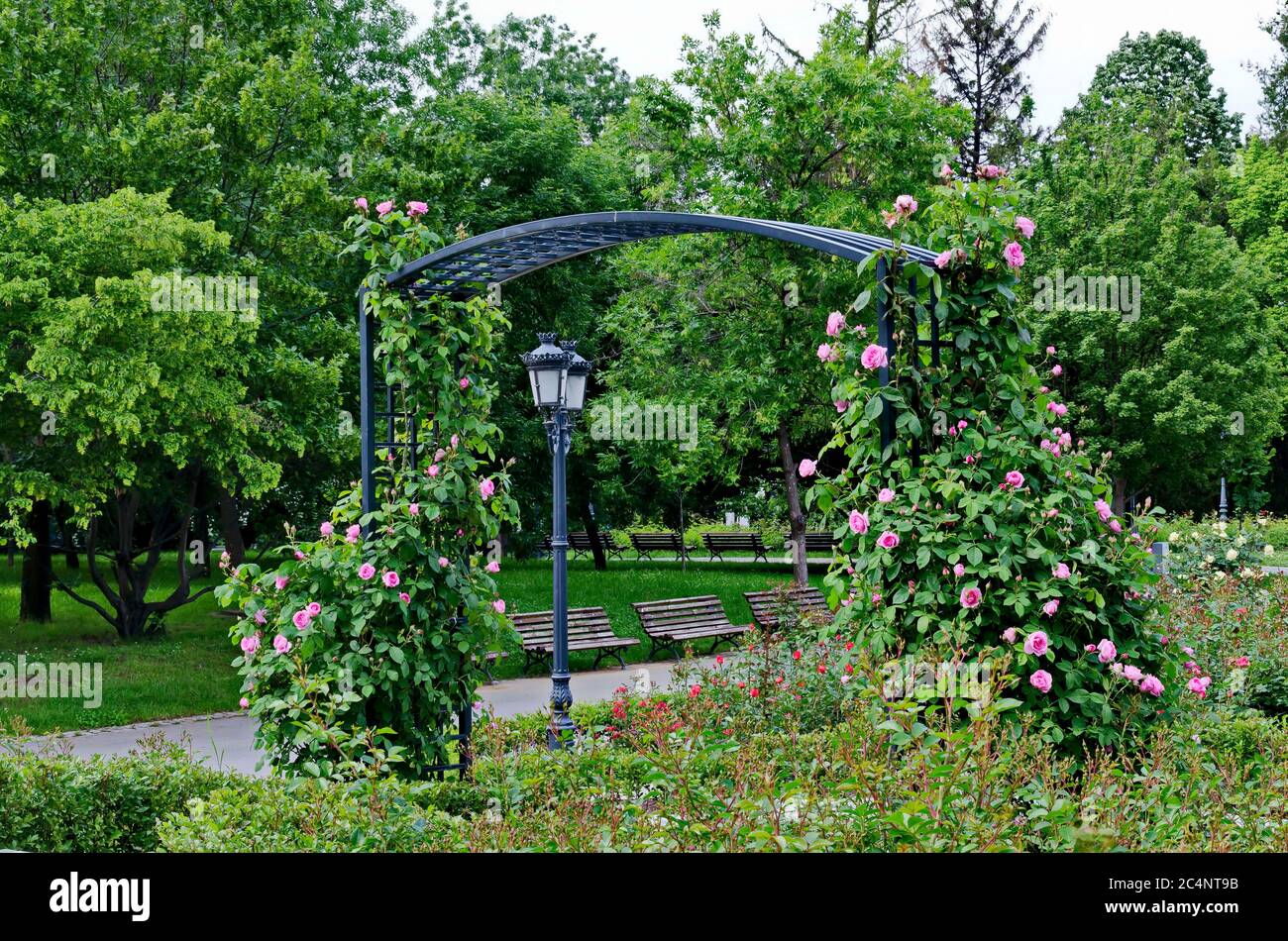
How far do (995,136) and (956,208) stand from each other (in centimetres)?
2761

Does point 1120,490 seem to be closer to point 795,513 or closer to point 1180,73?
point 795,513

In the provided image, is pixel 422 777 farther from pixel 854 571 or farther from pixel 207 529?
pixel 207 529

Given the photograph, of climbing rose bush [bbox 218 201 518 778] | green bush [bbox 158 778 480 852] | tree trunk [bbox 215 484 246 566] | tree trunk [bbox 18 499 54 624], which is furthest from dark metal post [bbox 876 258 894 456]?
tree trunk [bbox 18 499 54 624]

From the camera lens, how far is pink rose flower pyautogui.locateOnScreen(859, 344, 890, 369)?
5.02 m

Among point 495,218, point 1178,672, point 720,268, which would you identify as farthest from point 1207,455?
point 1178,672

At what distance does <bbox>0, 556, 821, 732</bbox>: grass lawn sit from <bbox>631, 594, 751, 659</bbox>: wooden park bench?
83 cm

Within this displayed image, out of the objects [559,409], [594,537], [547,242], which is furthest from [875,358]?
[594,537]

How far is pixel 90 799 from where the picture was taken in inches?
211

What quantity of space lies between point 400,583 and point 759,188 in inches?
428

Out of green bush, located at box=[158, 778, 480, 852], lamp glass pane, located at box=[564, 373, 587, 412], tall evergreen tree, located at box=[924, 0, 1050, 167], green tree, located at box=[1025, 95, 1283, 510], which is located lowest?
green bush, located at box=[158, 778, 480, 852]

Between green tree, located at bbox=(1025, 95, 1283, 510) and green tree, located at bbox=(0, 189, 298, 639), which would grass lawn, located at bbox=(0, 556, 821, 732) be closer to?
green tree, located at bbox=(0, 189, 298, 639)

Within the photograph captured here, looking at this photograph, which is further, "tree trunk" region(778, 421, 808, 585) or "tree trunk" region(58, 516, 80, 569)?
"tree trunk" region(778, 421, 808, 585)

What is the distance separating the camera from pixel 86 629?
15.3 m

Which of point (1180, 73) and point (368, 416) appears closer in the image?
point (368, 416)
